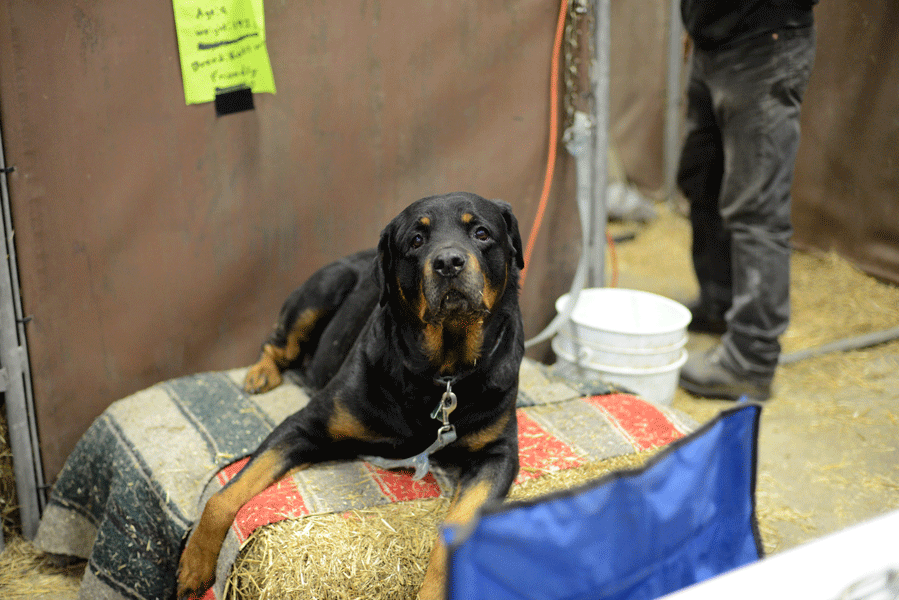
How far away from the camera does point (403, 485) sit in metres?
2.12

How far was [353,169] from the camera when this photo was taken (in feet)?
9.43

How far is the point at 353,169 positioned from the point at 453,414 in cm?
124

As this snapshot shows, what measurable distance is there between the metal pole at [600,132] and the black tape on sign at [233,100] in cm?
146

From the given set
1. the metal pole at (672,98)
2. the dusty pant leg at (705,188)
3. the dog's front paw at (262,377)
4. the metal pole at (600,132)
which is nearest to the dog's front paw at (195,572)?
the dog's front paw at (262,377)

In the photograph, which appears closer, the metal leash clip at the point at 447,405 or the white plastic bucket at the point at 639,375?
the metal leash clip at the point at 447,405

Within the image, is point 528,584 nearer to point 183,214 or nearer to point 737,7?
point 183,214

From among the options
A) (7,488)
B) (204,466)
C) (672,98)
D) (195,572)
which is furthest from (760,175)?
(672,98)

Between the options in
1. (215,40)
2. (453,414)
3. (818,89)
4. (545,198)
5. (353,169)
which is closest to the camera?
(453,414)

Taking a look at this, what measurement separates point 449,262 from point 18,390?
164cm

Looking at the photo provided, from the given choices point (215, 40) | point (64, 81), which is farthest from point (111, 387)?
point (215, 40)

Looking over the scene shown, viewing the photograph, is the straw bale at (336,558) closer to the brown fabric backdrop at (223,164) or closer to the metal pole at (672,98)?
the brown fabric backdrop at (223,164)

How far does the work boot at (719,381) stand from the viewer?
336 cm

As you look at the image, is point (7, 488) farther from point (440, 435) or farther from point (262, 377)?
point (440, 435)

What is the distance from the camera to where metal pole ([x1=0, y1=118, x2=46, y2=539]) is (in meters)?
2.33
